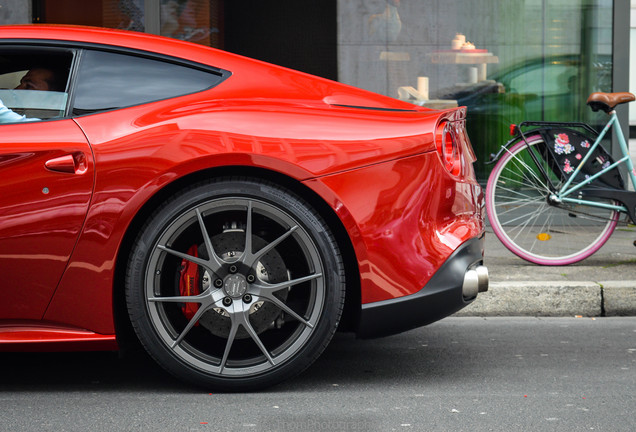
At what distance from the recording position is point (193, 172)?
3598 millimetres

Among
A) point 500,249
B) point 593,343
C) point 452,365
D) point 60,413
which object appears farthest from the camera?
point 500,249

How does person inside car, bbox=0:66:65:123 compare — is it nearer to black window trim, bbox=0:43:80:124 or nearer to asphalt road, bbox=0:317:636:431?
black window trim, bbox=0:43:80:124

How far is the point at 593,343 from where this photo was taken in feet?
15.3

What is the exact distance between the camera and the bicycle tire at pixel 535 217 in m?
6.33

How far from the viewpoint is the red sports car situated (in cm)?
352

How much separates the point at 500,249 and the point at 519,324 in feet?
6.66

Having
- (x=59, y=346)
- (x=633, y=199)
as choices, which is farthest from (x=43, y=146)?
(x=633, y=199)

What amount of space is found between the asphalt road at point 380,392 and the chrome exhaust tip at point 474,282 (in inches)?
15.7

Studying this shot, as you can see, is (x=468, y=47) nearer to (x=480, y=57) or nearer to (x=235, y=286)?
(x=480, y=57)

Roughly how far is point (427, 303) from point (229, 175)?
35.8 inches

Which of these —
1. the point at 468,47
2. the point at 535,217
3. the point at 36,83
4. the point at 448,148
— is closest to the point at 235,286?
the point at 448,148

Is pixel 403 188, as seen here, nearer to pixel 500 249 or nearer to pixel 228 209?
pixel 228 209

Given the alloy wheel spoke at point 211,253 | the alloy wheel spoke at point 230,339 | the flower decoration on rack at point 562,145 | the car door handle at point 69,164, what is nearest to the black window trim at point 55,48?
the car door handle at point 69,164

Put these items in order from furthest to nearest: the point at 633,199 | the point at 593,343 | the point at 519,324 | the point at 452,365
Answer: the point at 633,199
the point at 519,324
the point at 593,343
the point at 452,365
